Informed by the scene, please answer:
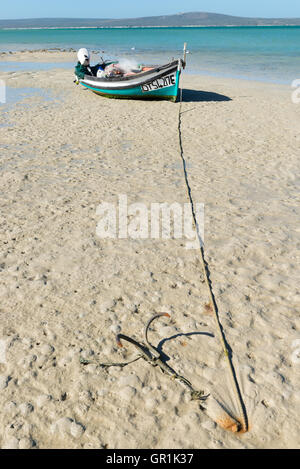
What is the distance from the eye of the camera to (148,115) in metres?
13.1

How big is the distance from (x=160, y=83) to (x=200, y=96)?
→ 249 cm

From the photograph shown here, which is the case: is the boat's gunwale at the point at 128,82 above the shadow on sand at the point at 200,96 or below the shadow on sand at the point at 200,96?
above

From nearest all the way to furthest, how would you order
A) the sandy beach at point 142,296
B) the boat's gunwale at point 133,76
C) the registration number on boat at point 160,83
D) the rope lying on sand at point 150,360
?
the sandy beach at point 142,296 → the rope lying on sand at point 150,360 → the boat's gunwale at point 133,76 → the registration number on boat at point 160,83

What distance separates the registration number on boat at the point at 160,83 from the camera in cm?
1390

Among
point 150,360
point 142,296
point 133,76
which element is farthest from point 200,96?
point 150,360

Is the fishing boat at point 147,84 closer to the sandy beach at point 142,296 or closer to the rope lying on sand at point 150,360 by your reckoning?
the sandy beach at point 142,296

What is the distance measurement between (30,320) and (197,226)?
3.04 meters

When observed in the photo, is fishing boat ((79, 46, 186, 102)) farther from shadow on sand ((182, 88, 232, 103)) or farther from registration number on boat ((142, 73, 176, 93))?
shadow on sand ((182, 88, 232, 103))

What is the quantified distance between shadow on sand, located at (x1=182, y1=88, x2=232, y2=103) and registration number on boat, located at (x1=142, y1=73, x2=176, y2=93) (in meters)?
1.25

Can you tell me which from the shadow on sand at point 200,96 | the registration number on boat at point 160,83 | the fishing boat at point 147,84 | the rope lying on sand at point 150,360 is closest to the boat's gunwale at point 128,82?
the fishing boat at point 147,84

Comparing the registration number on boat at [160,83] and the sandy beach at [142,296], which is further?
the registration number on boat at [160,83]

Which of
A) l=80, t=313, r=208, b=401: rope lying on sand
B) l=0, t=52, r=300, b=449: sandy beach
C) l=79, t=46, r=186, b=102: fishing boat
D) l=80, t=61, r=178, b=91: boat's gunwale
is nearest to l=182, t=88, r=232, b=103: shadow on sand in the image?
l=79, t=46, r=186, b=102: fishing boat
